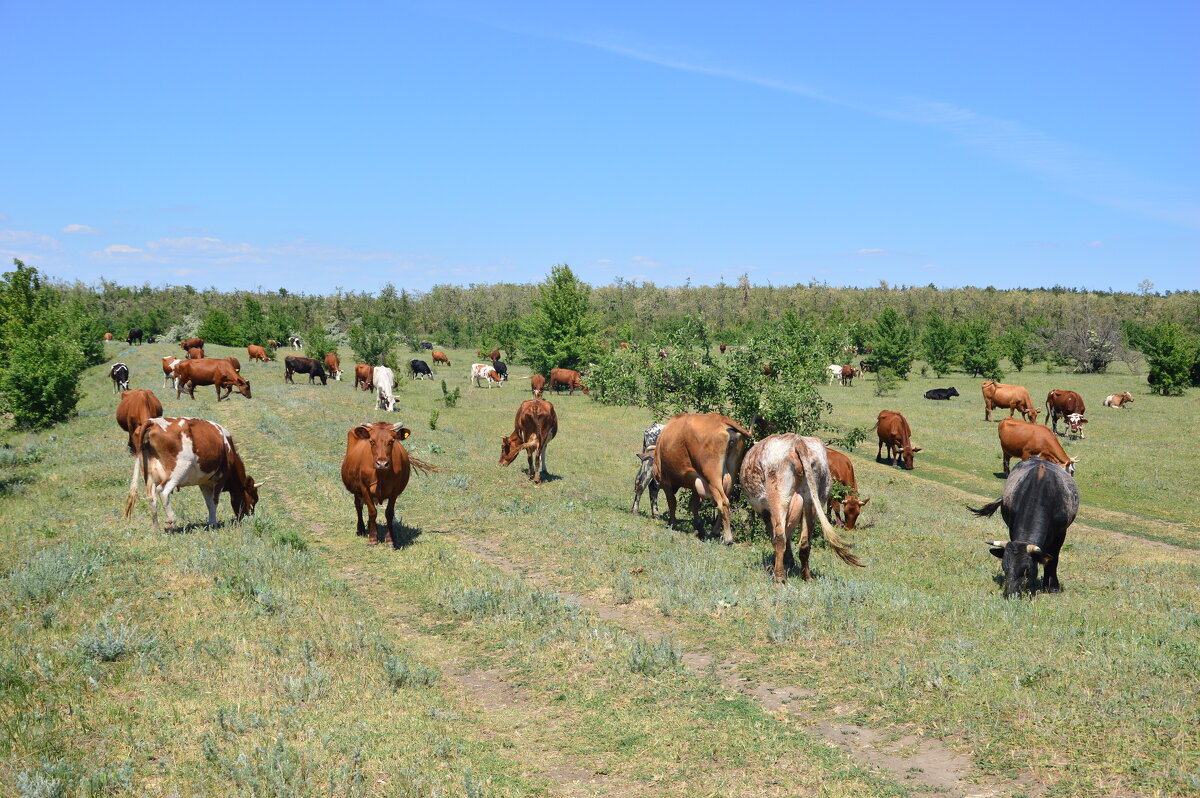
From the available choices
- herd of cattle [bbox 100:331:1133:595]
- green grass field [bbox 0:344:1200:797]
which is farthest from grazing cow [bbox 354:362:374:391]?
green grass field [bbox 0:344:1200:797]

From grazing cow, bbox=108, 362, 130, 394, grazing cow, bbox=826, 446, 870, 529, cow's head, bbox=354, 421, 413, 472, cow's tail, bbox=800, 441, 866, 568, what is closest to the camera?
cow's tail, bbox=800, 441, 866, 568

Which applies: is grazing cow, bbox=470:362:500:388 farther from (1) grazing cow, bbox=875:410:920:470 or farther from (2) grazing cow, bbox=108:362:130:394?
(1) grazing cow, bbox=875:410:920:470

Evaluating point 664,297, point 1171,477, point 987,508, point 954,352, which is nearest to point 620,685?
point 987,508

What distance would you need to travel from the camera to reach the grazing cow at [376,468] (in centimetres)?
1375

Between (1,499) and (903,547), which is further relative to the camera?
(1,499)

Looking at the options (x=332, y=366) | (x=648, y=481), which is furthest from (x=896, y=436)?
(x=332, y=366)

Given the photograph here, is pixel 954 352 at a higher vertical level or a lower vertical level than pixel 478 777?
higher

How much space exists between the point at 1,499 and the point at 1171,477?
35138 millimetres

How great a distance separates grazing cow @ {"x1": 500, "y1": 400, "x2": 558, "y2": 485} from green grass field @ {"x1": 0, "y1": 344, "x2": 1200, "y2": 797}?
182 inches

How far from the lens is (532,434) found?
73.7ft

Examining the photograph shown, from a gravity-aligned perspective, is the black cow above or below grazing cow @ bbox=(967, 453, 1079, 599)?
above

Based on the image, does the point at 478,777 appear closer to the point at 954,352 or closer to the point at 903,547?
the point at 903,547

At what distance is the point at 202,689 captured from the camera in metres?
7.50

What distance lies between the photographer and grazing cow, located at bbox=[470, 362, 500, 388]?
5362 cm
